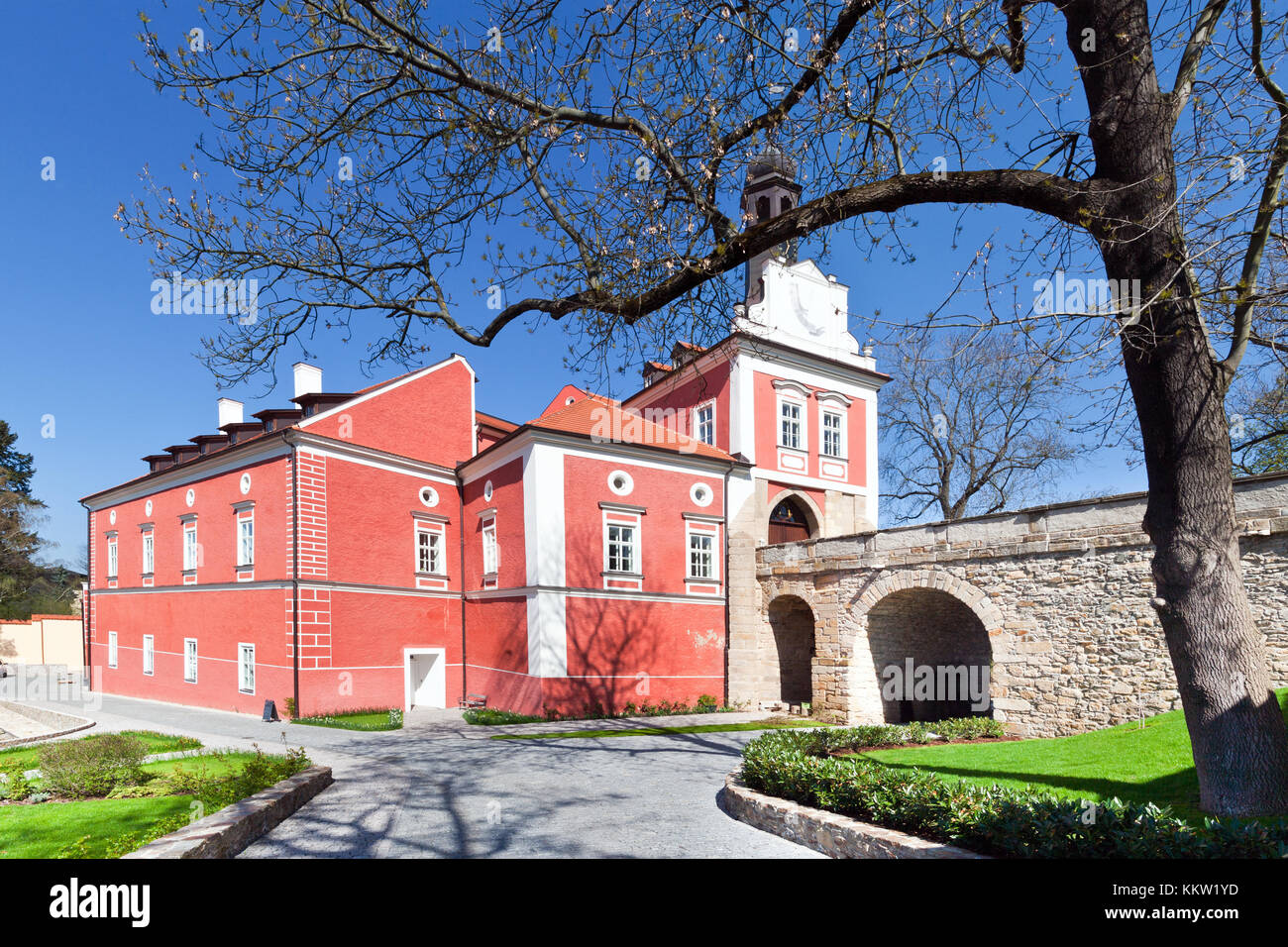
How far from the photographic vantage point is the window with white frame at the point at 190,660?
868 inches

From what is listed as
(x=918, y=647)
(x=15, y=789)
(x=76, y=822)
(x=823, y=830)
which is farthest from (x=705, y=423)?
(x=76, y=822)

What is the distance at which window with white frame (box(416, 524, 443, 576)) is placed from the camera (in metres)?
21.1

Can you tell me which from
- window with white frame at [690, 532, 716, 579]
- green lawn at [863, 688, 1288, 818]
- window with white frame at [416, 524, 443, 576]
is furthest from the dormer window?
green lawn at [863, 688, 1288, 818]

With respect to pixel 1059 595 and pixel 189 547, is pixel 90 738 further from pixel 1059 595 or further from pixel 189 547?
pixel 1059 595

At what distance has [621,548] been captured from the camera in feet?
65.5

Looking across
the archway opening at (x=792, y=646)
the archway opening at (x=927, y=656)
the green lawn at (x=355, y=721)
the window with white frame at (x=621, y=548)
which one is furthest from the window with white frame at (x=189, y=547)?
the archway opening at (x=927, y=656)

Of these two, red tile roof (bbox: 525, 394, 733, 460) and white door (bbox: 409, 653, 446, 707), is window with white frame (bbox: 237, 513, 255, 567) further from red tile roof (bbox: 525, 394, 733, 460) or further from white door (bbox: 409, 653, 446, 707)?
red tile roof (bbox: 525, 394, 733, 460)

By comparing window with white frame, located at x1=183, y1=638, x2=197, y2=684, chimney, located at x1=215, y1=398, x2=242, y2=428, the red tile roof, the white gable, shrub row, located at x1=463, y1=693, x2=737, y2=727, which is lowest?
shrub row, located at x1=463, y1=693, x2=737, y2=727

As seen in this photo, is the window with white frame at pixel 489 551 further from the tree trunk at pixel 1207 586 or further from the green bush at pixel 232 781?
the tree trunk at pixel 1207 586

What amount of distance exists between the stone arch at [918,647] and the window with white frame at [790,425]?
21.2 feet

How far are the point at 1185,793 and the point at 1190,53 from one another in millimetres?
6416

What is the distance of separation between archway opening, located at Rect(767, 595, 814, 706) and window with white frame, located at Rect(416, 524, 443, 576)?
415 inches

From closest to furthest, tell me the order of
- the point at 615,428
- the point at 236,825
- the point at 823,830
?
the point at 236,825, the point at 823,830, the point at 615,428

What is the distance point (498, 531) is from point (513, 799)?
40.6 ft
